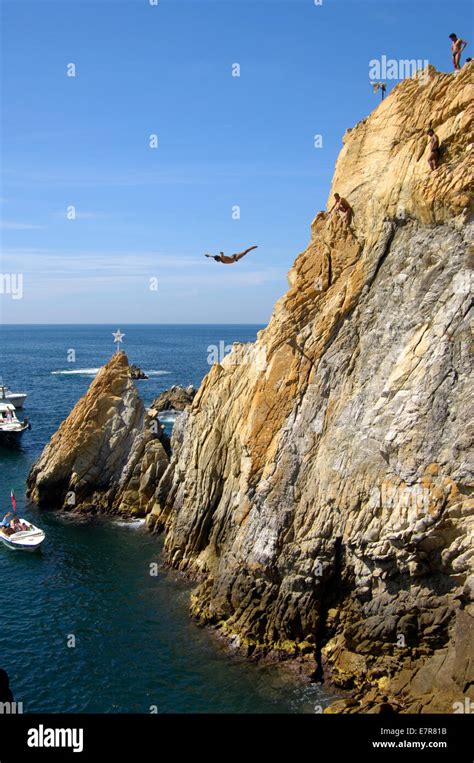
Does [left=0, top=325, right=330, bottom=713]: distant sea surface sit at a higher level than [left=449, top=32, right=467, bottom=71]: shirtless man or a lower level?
lower

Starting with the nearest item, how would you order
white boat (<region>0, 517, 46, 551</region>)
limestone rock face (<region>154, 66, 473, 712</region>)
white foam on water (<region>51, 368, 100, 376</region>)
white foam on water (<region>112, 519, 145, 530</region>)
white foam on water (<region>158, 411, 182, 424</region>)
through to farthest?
limestone rock face (<region>154, 66, 473, 712</region>)
white boat (<region>0, 517, 46, 551</region>)
white foam on water (<region>112, 519, 145, 530</region>)
white foam on water (<region>158, 411, 182, 424</region>)
white foam on water (<region>51, 368, 100, 376</region>)

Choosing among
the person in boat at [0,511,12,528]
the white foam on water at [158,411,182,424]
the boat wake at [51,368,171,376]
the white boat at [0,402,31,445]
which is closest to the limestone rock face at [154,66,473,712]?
the person in boat at [0,511,12,528]

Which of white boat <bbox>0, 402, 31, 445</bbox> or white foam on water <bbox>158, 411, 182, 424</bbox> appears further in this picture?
white foam on water <bbox>158, 411, 182, 424</bbox>

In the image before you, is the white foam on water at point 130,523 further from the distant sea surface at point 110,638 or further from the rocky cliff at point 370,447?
the rocky cliff at point 370,447

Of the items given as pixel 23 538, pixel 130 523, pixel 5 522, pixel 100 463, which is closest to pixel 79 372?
pixel 100 463

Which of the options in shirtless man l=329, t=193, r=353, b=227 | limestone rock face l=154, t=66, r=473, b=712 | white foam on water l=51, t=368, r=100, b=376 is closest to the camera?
limestone rock face l=154, t=66, r=473, b=712

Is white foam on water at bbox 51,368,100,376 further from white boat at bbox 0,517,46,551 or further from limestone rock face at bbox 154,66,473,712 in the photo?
limestone rock face at bbox 154,66,473,712

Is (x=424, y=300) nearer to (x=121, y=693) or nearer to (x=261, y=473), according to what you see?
(x=261, y=473)
